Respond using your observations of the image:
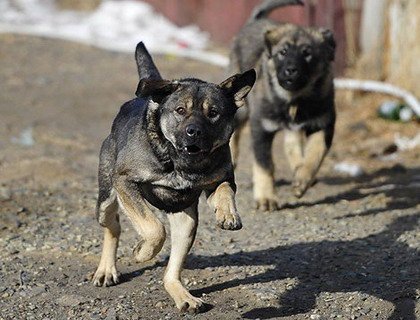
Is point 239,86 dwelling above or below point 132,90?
above

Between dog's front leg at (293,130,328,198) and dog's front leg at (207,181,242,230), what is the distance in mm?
2335

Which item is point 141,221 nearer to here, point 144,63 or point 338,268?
point 144,63

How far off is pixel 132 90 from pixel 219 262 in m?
6.89

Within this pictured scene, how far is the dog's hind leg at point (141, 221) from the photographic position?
16.1ft

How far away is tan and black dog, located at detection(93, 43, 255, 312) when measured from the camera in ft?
16.0

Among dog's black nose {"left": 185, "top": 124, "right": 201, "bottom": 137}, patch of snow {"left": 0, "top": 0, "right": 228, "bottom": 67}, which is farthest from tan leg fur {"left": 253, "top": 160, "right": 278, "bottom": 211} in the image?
patch of snow {"left": 0, "top": 0, "right": 228, "bottom": 67}

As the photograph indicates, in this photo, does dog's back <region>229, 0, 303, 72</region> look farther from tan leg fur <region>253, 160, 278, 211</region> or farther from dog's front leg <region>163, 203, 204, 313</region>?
dog's front leg <region>163, 203, 204, 313</region>

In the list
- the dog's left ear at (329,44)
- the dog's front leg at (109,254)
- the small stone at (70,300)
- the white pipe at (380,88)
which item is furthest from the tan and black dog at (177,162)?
the white pipe at (380,88)

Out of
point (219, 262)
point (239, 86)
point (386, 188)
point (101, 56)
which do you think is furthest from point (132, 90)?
point (239, 86)

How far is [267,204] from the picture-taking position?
756cm

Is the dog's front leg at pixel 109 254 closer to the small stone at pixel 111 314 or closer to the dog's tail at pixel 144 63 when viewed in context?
the small stone at pixel 111 314

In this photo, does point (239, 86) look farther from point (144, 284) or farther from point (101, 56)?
point (101, 56)

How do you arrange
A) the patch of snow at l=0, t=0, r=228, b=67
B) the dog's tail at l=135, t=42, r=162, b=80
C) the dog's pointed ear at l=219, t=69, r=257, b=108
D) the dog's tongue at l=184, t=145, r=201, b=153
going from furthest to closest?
the patch of snow at l=0, t=0, r=228, b=67, the dog's tail at l=135, t=42, r=162, b=80, the dog's pointed ear at l=219, t=69, r=257, b=108, the dog's tongue at l=184, t=145, r=201, b=153

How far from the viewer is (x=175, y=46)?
49.9 ft
